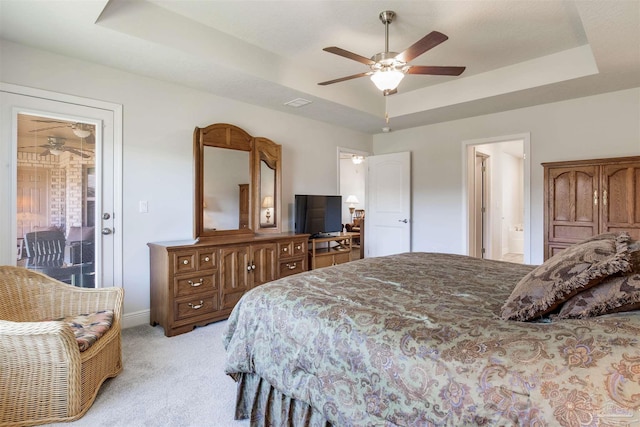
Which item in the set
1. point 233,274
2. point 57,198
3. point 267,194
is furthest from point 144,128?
point 233,274

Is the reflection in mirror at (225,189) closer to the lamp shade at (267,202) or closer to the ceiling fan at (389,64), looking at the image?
the lamp shade at (267,202)

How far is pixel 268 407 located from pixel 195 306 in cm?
181

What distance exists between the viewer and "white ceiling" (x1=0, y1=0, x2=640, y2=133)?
240 centimetres

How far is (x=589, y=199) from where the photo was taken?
3480 millimetres

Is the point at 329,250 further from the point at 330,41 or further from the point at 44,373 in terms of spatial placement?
the point at 44,373

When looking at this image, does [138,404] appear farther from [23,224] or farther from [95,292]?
[23,224]

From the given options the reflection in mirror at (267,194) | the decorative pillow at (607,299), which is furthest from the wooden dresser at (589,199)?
the reflection in mirror at (267,194)

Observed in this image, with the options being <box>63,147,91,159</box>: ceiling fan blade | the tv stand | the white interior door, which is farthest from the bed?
the white interior door

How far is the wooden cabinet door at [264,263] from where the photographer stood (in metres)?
3.61

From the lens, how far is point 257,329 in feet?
5.37

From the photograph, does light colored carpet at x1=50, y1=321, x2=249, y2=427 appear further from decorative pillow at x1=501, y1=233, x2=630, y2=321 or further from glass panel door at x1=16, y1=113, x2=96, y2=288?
decorative pillow at x1=501, y1=233, x2=630, y2=321

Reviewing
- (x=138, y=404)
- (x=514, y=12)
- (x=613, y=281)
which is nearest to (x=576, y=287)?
(x=613, y=281)

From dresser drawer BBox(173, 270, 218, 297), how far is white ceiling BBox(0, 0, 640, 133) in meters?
1.94

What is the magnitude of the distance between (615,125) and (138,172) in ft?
16.9
